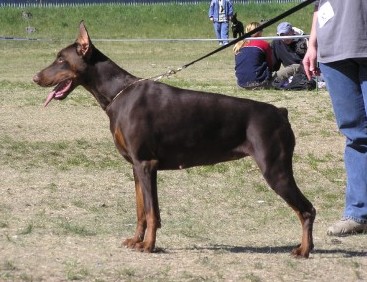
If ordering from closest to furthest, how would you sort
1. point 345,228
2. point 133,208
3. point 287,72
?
1. point 345,228
2. point 133,208
3. point 287,72

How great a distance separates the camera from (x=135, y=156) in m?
7.05

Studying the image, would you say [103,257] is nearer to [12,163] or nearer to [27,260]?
[27,260]

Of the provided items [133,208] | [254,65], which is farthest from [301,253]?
[254,65]

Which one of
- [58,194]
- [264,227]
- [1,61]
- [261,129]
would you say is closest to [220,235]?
[264,227]

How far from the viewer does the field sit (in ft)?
22.3

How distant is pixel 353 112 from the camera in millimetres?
7766

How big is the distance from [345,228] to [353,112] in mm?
916

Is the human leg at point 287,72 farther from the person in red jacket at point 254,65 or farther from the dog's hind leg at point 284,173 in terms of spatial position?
the dog's hind leg at point 284,173

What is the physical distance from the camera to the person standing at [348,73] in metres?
7.46

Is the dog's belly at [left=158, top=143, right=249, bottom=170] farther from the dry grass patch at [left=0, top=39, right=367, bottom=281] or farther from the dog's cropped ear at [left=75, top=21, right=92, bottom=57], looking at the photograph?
the dog's cropped ear at [left=75, top=21, right=92, bottom=57]

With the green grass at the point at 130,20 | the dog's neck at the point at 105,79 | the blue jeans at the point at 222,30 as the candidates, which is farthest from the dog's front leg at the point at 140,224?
the green grass at the point at 130,20

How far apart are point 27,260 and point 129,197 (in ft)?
9.93

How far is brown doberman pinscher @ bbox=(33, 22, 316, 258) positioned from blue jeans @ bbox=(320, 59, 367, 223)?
2.32ft

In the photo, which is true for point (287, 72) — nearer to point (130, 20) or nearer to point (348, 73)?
point (348, 73)
